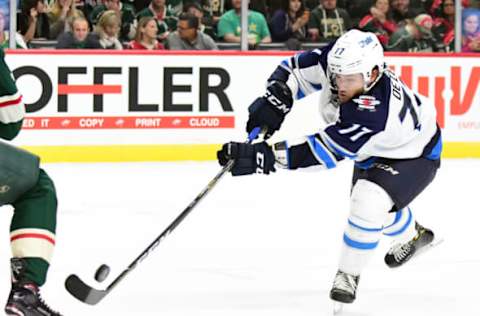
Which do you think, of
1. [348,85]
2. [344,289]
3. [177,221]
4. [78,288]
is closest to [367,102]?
[348,85]

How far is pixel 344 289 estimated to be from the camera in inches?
134

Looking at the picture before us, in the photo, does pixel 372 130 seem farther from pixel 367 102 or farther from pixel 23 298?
pixel 23 298

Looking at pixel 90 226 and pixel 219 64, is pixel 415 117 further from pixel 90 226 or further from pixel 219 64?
pixel 219 64

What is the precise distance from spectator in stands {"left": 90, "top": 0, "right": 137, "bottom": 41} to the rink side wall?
16 centimetres

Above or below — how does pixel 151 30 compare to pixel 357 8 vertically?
below

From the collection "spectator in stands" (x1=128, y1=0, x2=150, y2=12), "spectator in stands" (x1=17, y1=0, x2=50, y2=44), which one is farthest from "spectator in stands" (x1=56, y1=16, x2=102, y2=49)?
"spectator in stands" (x1=128, y1=0, x2=150, y2=12)

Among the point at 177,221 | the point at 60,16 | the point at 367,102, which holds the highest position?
the point at 367,102

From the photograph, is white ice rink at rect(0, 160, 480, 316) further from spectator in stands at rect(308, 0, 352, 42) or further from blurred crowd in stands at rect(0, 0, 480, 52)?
spectator in stands at rect(308, 0, 352, 42)

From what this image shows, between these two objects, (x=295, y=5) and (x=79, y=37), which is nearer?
(x=79, y=37)

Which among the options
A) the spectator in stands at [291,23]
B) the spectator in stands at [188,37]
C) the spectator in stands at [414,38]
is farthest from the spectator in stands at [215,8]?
the spectator in stands at [414,38]

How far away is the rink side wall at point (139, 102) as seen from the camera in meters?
7.35

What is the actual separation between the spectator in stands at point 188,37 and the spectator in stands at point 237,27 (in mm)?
107

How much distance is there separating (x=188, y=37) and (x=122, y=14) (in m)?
0.46

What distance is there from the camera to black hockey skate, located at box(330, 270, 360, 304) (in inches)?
133
